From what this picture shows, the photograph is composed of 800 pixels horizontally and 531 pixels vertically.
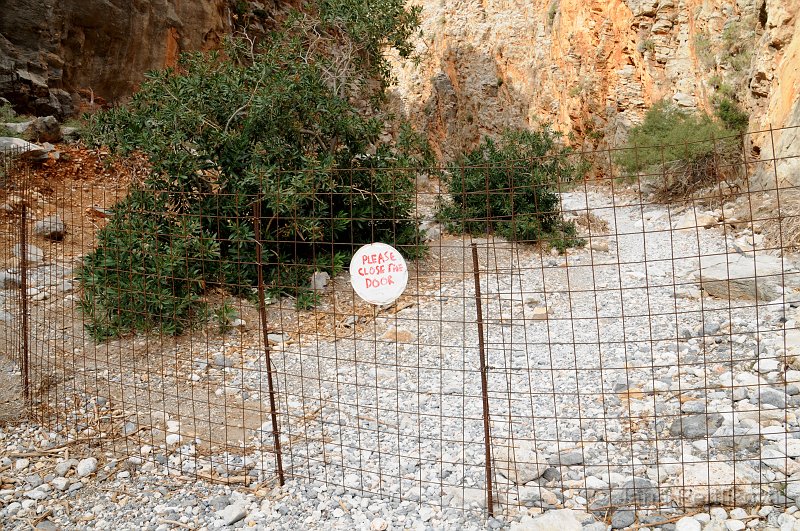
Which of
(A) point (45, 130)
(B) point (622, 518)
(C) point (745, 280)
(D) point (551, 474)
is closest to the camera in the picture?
(B) point (622, 518)

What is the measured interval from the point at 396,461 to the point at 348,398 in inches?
39.6

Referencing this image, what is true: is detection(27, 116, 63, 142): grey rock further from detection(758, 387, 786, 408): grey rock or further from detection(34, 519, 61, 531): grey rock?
detection(758, 387, 786, 408): grey rock

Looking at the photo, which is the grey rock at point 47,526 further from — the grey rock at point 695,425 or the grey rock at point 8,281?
the grey rock at point 8,281

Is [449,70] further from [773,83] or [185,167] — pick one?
[185,167]

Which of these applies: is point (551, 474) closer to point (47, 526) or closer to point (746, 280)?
point (47, 526)

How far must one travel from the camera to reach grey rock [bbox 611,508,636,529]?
2.82 m

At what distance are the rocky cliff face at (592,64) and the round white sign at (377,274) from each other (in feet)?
15.8

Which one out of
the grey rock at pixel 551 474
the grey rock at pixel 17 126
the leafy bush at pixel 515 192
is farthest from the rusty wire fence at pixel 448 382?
the grey rock at pixel 17 126

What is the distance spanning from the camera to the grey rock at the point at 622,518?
9.26 feet

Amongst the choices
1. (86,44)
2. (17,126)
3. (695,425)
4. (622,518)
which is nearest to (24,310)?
(622,518)

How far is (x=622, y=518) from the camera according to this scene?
112 inches

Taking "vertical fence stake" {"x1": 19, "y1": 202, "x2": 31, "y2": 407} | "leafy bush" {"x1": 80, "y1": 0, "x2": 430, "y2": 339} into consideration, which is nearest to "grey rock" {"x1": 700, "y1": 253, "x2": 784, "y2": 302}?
"leafy bush" {"x1": 80, "y1": 0, "x2": 430, "y2": 339}

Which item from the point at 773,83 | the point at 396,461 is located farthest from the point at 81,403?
the point at 773,83

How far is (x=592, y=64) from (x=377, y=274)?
14.9 meters
